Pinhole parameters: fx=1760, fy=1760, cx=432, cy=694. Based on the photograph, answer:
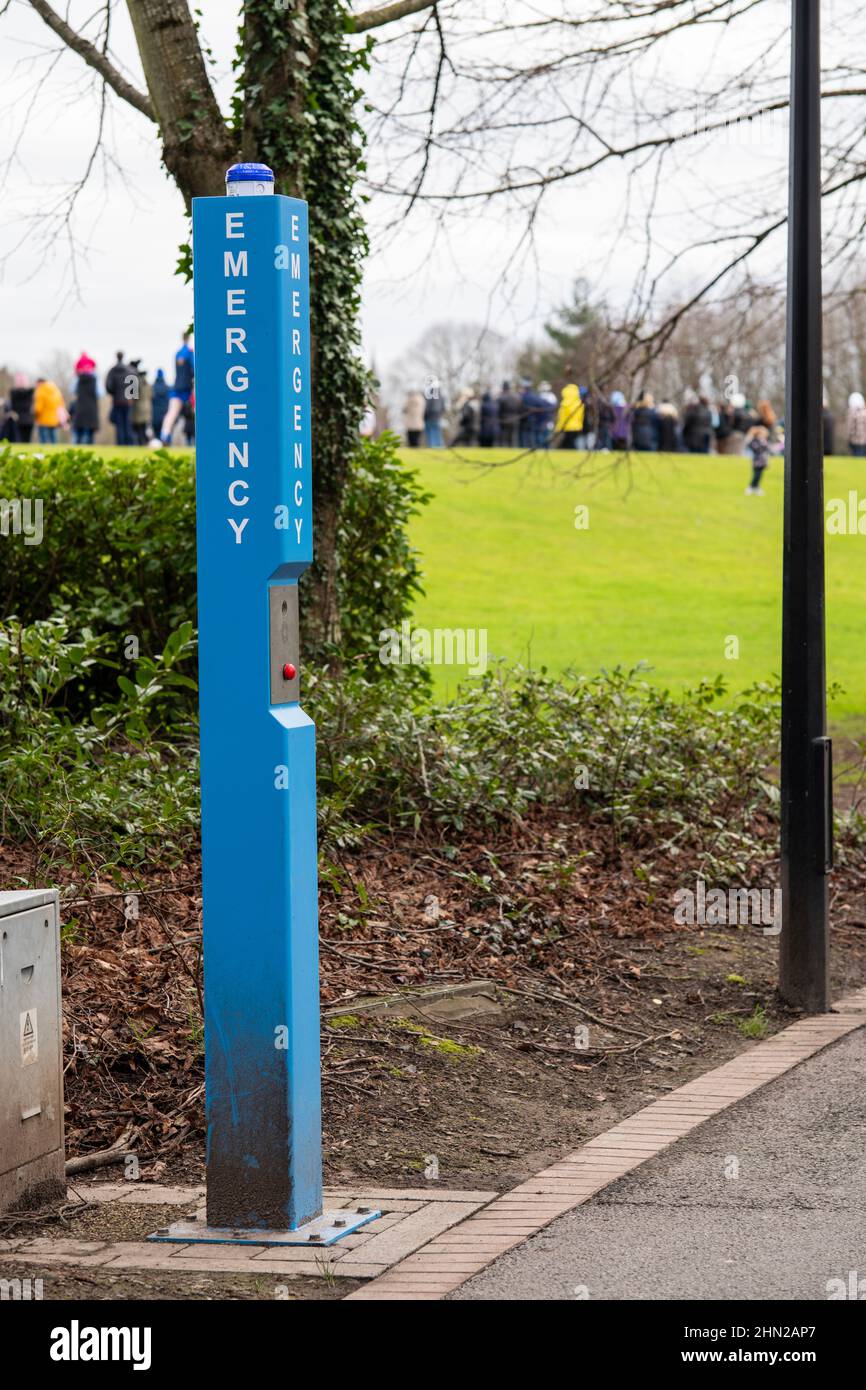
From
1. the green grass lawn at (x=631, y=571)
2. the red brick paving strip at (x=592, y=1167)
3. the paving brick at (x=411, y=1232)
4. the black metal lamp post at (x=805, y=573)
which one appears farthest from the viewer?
the green grass lawn at (x=631, y=571)

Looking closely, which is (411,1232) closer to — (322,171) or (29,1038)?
(29,1038)

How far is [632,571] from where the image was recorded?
3044 cm

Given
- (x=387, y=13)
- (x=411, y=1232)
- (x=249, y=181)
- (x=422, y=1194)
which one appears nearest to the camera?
(x=249, y=181)

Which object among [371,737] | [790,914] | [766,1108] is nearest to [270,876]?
[766,1108]

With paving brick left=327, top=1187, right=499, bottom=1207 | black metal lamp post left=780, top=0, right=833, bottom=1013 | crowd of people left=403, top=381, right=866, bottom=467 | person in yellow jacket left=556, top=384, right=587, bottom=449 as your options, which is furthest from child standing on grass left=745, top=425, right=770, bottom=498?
paving brick left=327, top=1187, right=499, bottom=1207

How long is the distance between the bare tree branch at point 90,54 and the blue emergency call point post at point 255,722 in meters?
7.21

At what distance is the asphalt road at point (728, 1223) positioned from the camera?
14.4ft

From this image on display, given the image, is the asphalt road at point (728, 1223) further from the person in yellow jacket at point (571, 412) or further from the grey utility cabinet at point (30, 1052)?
the person in yellow jacket at point (571, 412)

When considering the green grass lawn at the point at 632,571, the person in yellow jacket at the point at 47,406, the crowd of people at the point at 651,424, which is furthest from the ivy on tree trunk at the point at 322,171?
the person in yellow jacket at the point at 47,406

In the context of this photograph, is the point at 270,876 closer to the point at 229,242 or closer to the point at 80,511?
the point at 229,242

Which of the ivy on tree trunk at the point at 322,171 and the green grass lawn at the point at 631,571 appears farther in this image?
the green grass lawn at the point at 631,571

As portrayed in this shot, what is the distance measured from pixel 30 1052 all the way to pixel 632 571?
85.4 feet

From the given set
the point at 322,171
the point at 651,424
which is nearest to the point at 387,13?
the point at 322,171
